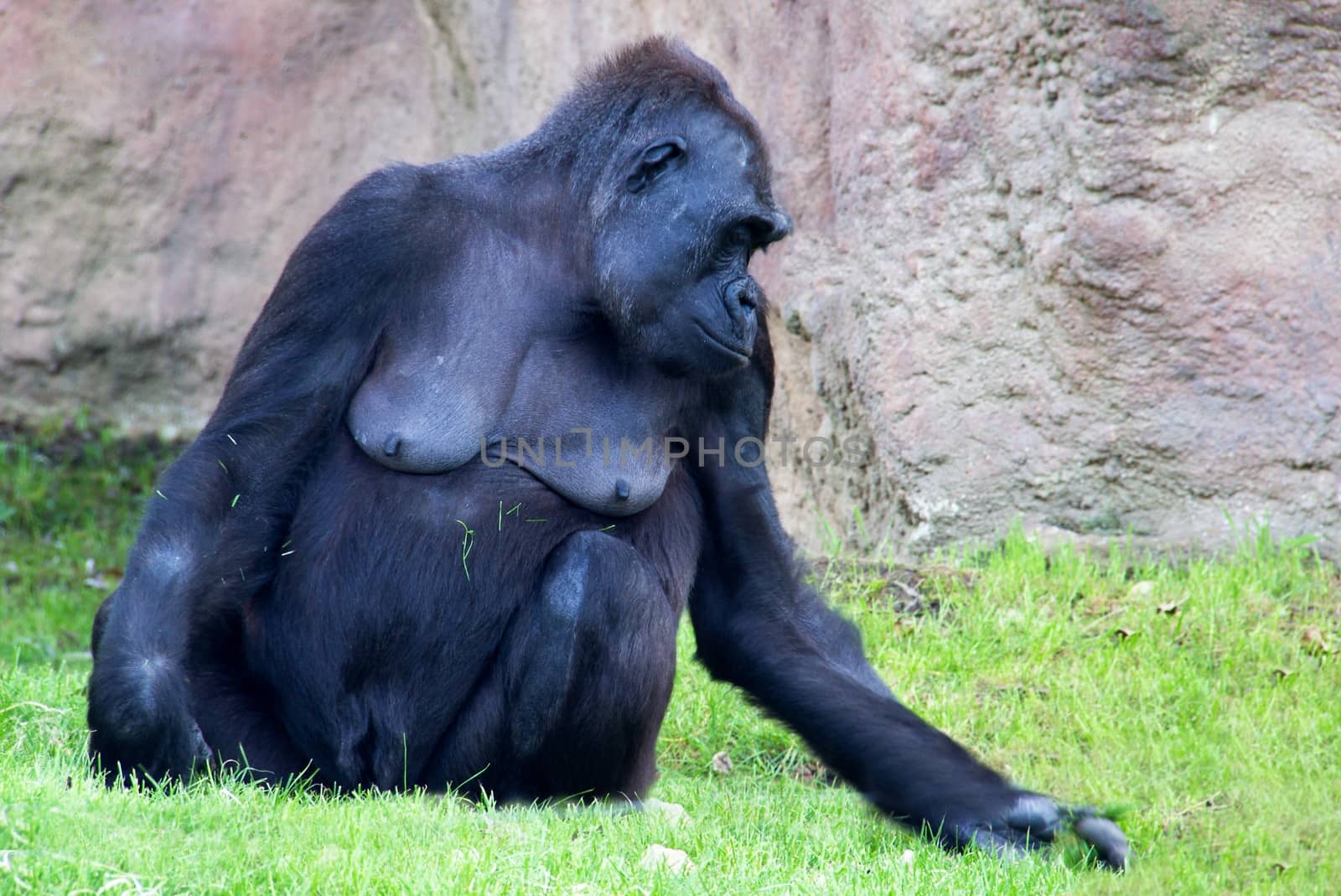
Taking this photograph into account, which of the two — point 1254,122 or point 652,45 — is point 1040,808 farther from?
point 1254,122

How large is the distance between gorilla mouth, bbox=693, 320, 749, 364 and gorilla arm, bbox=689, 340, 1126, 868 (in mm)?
234

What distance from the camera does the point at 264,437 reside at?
368 centimetres

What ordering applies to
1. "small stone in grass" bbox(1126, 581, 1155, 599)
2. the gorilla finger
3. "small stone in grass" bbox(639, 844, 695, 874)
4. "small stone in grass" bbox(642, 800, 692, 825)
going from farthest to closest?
"small stone in grass" bbox(1126, 581, 1155, 599), "small stone in grass" bbox(642, 800, 692, 825), the gorilla finger, "small stone in grass" bbox(639, 844, 695, 874)

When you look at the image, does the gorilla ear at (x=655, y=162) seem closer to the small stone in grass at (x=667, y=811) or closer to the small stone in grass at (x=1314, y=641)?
the small stone in grass at (x=667, y=811)

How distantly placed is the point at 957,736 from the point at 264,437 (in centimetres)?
220

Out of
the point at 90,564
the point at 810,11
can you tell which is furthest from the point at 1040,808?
the point at 90,564

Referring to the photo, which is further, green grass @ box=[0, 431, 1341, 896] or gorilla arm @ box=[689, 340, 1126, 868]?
gorilla arm @ box=[689, 340, 1126, 868]

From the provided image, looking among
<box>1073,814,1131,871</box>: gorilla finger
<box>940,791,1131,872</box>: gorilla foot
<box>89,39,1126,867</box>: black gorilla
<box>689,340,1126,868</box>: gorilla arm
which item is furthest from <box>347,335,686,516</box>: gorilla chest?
<box>1073,814,1131,871</box>: gorilla finger

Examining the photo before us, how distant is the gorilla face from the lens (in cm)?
390

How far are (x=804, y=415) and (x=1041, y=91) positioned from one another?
173 centimetres

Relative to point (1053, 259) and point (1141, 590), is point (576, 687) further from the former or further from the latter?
point (1053, 259)

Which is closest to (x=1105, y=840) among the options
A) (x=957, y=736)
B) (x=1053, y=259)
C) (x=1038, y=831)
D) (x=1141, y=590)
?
(x=1038, y=831)

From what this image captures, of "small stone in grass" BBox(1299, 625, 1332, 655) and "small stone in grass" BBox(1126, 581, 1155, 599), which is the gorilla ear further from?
"small stone in grass" BBox(1299, 625, 1332, 655)

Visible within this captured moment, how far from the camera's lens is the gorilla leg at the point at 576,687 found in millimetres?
3689
